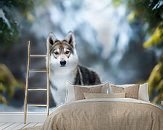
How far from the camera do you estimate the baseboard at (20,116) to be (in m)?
6.02

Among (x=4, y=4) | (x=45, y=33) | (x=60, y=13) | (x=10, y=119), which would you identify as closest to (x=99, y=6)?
(x=60, y=13)

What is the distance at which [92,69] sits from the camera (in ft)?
20.0

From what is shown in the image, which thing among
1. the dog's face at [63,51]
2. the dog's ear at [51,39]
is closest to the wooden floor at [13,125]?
the dog's face at [63,51]

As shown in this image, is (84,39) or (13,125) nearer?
(13,125)

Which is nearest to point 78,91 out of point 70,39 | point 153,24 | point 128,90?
point 128,90

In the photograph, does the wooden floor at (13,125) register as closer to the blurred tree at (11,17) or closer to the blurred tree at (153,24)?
the blurred tree at (11,17)

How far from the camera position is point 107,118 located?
3787mm

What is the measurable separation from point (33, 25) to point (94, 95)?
2160 mm

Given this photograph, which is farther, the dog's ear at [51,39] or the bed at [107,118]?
the dog's ear at [51,39]

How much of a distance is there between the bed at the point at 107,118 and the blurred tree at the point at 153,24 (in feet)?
6.98

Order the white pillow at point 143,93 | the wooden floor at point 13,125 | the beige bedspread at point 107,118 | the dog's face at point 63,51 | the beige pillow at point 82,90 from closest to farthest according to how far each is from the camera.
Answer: the beige bedspread at point 107,118 < the beige pillow at point 82,90 < the white pillow at point 143,93 < the wooden floor at point 13,125 < the dog's face at point 63,51

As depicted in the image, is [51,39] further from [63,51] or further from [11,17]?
[11,17]

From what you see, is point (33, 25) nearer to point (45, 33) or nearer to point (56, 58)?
point (45, 33)

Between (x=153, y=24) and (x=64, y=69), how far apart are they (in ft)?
6.23
